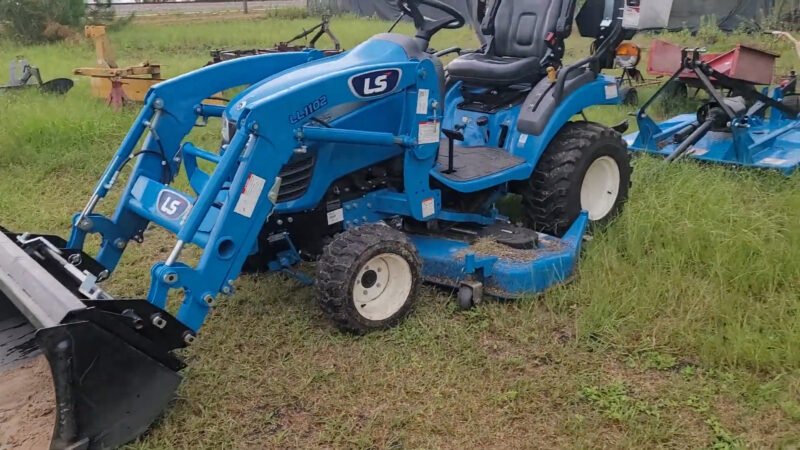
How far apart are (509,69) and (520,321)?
5.76 feet

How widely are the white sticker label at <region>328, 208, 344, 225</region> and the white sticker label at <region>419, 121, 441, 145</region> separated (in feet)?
1.83

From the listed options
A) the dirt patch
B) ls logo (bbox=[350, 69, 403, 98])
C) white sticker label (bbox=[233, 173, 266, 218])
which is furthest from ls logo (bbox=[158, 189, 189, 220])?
ls logo (bbox=[350, 69, 403, 98])

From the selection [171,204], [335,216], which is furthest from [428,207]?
[171,204]

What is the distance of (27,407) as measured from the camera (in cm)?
276

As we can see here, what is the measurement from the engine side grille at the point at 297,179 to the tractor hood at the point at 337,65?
1.18 feet

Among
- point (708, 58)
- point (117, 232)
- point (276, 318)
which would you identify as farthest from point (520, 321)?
point (708, 58)

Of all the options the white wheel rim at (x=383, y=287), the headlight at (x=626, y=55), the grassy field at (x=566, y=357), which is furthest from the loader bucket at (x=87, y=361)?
the headlight at (x=626, y=55)

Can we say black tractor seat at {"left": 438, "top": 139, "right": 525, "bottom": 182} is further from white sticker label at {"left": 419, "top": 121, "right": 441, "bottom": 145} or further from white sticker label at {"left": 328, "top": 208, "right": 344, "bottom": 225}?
white sticker label at {"left": 328, "top": 208, "right": 344, "bottom": 225}

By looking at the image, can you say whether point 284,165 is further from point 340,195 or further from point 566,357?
point 566,357

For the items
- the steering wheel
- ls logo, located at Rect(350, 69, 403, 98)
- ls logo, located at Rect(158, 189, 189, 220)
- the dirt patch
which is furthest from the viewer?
the steering wheel

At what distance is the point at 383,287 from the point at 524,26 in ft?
7.67

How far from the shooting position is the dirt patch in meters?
2.61

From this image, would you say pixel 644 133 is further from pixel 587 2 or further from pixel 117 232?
pixel 117 232

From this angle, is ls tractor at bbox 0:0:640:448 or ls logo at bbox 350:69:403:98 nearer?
ls tractor at bbox 0:0:640:448
